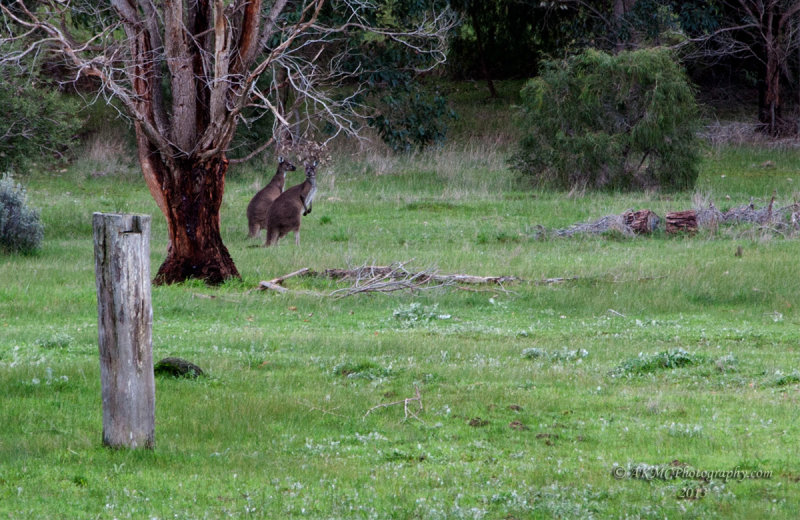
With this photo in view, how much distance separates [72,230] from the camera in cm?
2166

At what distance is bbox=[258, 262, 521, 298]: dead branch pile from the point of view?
14133 millimetres

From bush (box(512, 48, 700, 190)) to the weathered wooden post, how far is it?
21.0 metres

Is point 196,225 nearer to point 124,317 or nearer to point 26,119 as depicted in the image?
point 124,317

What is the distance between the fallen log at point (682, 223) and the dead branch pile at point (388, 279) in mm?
5609

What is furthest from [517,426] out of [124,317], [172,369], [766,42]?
[766,42]

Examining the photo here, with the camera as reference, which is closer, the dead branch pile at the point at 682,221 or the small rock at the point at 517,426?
the small rock at the point at 517,426

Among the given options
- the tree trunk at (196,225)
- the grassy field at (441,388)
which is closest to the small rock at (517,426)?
the grassy field at (441,388)

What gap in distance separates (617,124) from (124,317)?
22368 millimetres

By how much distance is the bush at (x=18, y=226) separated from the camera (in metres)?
17.8

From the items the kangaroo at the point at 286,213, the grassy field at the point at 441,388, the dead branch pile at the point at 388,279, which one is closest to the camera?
the grassy field at the point at 441,388

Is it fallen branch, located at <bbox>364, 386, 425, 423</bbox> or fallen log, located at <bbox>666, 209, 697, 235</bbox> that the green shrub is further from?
fallen log, located at <bbox>666, 209, 697, 235</bbox>

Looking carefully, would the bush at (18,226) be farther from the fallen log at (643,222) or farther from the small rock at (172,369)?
the fallen log at (643,222)

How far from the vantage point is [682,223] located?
62.8 ft

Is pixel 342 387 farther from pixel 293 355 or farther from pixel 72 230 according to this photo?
pixel 72 230
